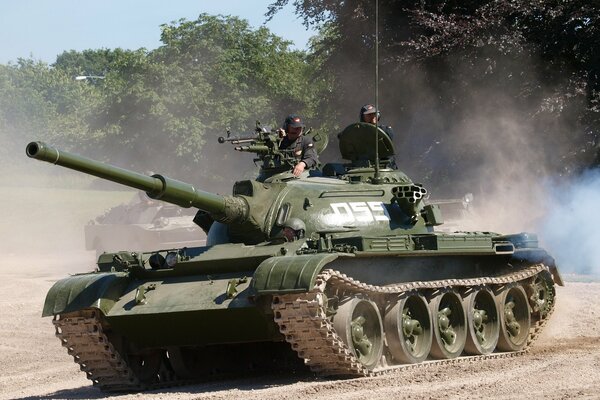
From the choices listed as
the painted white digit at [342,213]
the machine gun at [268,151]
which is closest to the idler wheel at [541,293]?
the painted white digit at [342,213]

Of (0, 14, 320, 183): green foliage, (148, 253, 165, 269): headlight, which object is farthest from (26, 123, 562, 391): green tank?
(0, 14, 320, 183): green foliage

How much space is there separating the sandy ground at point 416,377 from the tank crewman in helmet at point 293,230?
166 centimetres

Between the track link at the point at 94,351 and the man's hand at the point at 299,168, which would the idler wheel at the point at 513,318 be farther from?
the track link at the point at 94,351

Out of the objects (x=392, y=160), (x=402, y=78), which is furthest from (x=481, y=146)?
(x=392, y=160)

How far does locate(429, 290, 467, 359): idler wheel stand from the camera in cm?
1568

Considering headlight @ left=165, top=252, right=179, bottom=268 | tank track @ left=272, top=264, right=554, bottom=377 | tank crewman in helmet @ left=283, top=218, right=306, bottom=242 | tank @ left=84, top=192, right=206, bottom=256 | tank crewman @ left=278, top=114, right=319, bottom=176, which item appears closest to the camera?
tank track @ left=272, top=264, right=554, bottom=377

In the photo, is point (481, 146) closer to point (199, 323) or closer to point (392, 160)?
point (392, 160)

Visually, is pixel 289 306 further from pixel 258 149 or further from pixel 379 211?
pixel 258 149

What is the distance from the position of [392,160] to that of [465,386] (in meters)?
5.47

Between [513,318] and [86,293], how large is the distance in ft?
20.8

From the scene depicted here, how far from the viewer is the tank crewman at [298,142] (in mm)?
16734

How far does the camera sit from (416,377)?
13.7m

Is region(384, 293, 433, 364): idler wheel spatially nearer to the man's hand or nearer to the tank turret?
the tank turret

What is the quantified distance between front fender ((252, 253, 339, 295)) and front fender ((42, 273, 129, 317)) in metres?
2.08
